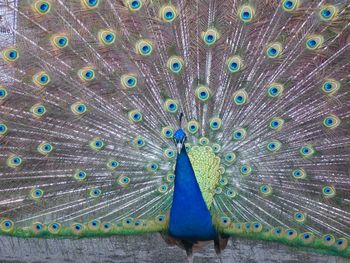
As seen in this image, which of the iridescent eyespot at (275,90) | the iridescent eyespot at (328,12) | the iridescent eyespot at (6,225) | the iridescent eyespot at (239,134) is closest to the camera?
the iridescent eyespot at (328,12)

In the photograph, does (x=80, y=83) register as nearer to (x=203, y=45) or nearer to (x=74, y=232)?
(x=203, y=45)

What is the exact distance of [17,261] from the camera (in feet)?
10.1

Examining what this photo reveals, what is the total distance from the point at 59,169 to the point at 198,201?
2.29 feet

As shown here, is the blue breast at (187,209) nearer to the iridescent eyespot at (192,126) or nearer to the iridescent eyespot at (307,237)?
the iridescent eyespot at (192,126)

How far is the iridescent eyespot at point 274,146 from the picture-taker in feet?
8.07

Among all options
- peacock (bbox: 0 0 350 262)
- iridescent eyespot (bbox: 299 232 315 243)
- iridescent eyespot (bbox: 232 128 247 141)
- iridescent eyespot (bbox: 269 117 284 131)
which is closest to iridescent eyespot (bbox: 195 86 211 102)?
peacock (bbox: 0 0 350 262)

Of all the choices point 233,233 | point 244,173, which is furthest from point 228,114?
point 233,233

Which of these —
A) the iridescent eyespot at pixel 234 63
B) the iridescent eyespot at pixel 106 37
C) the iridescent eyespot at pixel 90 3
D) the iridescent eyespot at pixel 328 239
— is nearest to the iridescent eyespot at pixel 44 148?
the iridescent eyespot at pixel 106 37

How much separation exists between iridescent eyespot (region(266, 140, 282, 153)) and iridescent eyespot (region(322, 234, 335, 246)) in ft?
1.66

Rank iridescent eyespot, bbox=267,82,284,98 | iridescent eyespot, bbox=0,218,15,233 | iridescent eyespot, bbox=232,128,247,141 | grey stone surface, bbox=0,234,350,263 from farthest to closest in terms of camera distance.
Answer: grey stone surface, bbox=0,234,350,263 → iridescent eyespot, bbox=0,218,15,233 → iridescent eyespot, bbox=232,128,247,141 → iridescent eyespot, bbox=267,82,284,98

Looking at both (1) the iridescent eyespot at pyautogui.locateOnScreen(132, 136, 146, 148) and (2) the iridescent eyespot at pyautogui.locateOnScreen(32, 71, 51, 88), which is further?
(1) the iridescent eyespot at pyautogui.locateOnScreen(132, 136, 146, 148)

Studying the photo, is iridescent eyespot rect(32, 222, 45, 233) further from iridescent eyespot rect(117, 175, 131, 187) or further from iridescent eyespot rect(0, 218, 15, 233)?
iridescent eyespot rect(117, 175, 131, 187)

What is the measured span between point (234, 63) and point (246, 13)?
230 mm

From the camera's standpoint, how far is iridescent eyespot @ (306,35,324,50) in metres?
2.21
